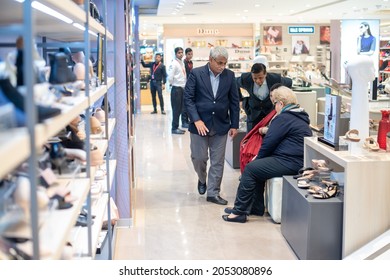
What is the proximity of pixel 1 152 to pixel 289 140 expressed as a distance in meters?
3.72

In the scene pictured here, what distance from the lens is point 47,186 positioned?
1705mm

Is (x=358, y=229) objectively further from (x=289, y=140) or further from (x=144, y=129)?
(x=144, y=129)

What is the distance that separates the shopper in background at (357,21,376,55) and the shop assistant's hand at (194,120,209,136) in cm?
595

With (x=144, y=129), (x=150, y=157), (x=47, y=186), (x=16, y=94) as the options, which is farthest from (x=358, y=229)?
(x=144, y=129)

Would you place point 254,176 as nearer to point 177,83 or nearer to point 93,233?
point 93,233

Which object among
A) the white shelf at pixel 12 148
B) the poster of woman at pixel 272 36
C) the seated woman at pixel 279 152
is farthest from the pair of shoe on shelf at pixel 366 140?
the poster of woman at pixel 272 36

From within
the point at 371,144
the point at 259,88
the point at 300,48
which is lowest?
the point at 371,144

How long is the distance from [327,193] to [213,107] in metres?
1.79

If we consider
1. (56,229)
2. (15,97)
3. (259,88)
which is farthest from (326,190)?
(15,97)

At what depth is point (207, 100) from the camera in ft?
17.2

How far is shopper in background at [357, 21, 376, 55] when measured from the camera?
33.2ft

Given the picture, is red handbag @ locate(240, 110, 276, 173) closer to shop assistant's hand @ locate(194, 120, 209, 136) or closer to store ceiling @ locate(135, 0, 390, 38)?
shop assistant's hand @ locate(194, 120, 209, 136)

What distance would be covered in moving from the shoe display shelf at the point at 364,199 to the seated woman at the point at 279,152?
959mm

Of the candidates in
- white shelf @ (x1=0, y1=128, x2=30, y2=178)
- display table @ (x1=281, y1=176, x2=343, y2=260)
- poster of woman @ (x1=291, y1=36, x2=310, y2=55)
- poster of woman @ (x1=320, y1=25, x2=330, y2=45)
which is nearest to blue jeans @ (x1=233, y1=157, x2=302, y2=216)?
display table @ (x1=281, y1=176, x2=343, y2=260)
